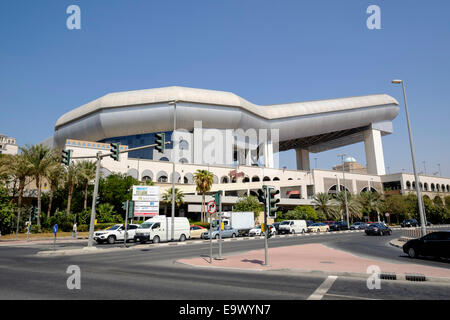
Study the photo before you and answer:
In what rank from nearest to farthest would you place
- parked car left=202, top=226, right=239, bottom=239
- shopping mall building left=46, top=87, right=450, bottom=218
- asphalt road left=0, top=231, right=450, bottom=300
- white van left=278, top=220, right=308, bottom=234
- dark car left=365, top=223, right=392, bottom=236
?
asphalt road left=0, top=231, right=450, bottom=300 → parked car left=202, top=226, right=239, bottom=239 → dark car left=365, top=223, right=392, bottom=236 → white van left=278, top=220, right=308, bottom=234 → shopping mall building left=46, top=87, right=450, bottom=218

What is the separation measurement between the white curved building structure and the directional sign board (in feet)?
98.7

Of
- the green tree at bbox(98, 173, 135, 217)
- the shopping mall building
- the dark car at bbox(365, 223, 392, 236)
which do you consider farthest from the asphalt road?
the shopping mall building

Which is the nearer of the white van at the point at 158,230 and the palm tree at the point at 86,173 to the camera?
the white van at the point at 158,230

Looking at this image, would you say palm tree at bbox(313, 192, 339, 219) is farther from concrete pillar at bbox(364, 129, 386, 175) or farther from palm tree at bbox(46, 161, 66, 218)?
palm tree at bbox(46, 161, 66, 218)

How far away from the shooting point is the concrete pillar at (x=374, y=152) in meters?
93.4

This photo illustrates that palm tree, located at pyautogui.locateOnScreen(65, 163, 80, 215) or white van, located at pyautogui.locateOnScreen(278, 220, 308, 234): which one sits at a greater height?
palm tree, located at pyautogui.locateOnScreen(65, 163, 80, 215)

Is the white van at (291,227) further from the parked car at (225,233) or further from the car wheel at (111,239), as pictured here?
the car wheel at (111,239)

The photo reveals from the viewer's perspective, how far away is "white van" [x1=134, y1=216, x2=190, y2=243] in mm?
26723

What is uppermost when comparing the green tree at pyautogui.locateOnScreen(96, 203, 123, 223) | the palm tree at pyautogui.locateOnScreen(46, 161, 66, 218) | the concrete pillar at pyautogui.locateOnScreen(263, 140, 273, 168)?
the concrete pillar at pyautogui.locateOnScreen(263, 140, 273, 168)

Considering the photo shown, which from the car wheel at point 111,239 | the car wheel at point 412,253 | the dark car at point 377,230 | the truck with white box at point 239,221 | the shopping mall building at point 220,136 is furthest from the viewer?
the shopping mall building at point 220,136

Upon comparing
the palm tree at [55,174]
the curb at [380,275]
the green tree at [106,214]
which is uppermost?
the palm tree at [55,174]

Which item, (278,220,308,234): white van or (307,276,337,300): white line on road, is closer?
(307,276,337,300): white line on road

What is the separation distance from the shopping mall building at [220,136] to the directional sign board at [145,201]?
25704 millimetres

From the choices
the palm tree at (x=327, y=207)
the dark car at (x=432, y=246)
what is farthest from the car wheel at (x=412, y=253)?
the palm tree at (x=327, y=207)
